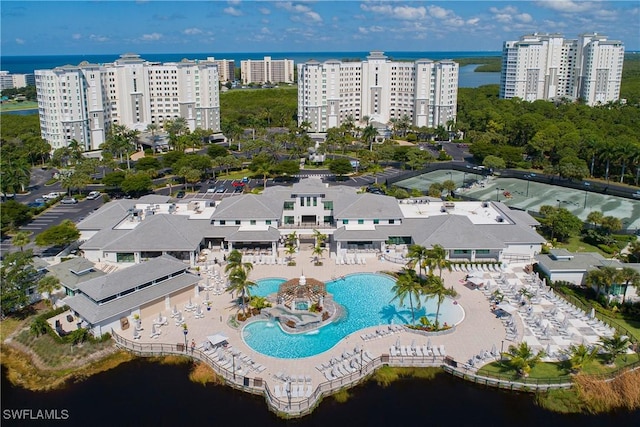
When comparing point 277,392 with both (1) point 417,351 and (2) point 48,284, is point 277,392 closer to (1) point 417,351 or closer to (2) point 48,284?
(1) point 417,351

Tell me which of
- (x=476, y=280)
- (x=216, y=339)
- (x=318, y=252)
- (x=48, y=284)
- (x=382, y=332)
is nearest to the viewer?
(x=216, y=339)

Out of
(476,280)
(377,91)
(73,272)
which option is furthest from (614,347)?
(377,91)

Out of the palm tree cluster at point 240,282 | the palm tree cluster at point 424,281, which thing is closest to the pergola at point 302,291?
the palm tree cluster at point 240,282

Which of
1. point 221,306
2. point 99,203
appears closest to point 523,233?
point 221,306

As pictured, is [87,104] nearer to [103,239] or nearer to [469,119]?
[103,239]

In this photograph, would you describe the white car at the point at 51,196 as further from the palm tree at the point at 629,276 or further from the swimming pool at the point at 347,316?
the palm tree at the point at 629,276

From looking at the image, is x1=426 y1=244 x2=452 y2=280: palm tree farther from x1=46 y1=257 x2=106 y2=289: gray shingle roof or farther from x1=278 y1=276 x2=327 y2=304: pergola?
x1=46 y1=257 x2=106 y2=289: gray shingle roof
